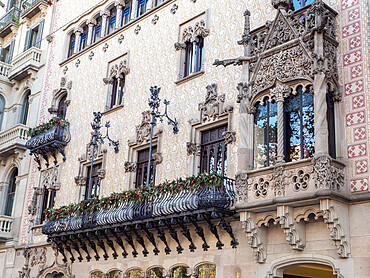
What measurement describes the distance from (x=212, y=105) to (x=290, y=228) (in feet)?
19.3

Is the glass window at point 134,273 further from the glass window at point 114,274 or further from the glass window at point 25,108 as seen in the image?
the glass window at point 25,108

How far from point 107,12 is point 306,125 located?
14317mm

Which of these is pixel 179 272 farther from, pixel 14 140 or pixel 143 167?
pixel 14 140

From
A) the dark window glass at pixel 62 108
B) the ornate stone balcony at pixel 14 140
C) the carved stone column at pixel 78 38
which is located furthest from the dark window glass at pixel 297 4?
the ornate stone balcony at pixel 14 140

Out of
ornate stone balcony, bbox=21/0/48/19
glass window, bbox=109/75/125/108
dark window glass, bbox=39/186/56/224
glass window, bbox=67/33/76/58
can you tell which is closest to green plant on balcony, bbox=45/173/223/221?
dark window glass, bbox=39/186/56/224

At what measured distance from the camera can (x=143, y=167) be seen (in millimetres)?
20203

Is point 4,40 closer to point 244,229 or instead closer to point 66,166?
point 66,166

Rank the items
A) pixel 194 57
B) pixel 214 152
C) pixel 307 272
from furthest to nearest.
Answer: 1. pixel 194 57
2. pixel 214 152
3. pixel 307 272

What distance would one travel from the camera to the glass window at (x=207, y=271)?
52.4ft

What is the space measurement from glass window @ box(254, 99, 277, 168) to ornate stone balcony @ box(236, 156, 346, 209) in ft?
2.26

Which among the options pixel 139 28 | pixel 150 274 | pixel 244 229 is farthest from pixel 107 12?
pixel 244 229

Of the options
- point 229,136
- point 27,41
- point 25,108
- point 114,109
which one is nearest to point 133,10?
point 114,109

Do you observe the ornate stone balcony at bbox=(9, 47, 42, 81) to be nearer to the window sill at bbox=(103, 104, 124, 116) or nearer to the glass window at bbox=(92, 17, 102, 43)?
the glass window at bbox=(92, 17, 102, 43)

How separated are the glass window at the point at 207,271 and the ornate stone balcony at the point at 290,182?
110 inches
